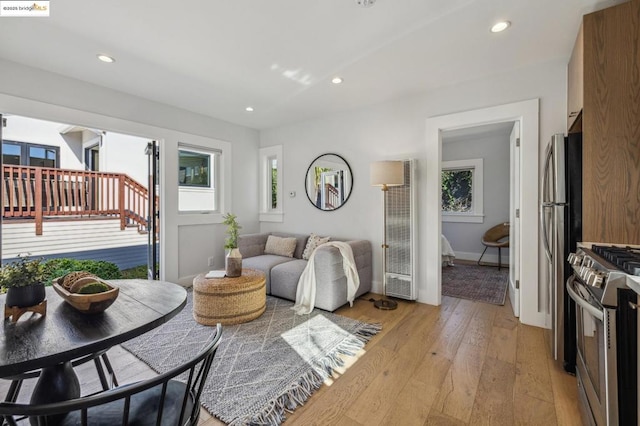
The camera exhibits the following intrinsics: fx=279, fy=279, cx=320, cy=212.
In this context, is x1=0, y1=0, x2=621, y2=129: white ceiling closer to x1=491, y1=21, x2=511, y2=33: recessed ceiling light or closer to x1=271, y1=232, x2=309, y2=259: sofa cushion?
x1=491, y1=21, x2=511, y2=33: recessed ceiling light

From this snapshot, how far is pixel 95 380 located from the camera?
1.90m

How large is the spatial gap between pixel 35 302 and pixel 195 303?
1.77m

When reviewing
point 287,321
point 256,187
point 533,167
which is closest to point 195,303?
point 287,321

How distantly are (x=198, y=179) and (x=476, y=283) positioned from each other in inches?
180

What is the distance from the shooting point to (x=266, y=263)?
374cm

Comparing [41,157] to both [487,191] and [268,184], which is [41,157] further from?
→ [487,191]

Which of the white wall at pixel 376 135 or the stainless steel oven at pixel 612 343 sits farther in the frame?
the white wall at pixel 376 135

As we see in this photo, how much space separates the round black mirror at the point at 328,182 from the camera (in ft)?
13.3

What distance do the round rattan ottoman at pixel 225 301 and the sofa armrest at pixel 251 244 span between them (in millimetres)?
1299

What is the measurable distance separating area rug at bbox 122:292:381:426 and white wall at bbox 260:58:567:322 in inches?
54.2

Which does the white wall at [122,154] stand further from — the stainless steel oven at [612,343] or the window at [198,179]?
the stainless steel oven at [612,343]

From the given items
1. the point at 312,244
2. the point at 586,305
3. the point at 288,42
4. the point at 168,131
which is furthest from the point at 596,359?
the point at 168,131

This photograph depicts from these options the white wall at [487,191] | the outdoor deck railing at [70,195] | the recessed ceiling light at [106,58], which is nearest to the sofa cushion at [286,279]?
the recessed ceiling light at [106,58]

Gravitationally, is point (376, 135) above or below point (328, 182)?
above
